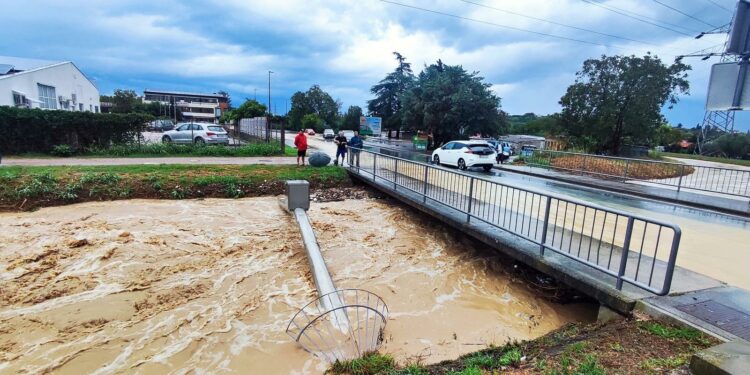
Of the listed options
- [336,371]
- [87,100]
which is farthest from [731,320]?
[87,100]

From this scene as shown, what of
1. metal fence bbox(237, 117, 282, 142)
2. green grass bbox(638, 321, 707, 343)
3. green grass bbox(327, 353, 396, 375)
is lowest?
green grass bbox(327, 353, 396, 375)

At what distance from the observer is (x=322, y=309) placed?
5410 mm

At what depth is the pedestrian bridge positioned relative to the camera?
4.21 metres

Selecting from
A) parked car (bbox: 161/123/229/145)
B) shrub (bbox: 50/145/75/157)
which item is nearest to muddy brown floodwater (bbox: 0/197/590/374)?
shrub (bbox: 50/145/75/157)

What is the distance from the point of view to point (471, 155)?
1930 cm

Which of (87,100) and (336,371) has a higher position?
(87,100)

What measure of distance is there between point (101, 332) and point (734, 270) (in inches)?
361

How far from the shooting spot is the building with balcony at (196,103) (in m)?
104

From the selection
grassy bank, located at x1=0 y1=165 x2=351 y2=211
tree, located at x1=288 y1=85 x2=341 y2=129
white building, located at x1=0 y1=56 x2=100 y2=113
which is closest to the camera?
grassy bank, located at x1=0 y1=165 x2=351 y2=211

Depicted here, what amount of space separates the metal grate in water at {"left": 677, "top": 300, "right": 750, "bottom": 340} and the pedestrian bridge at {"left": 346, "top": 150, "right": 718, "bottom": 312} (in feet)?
0.89

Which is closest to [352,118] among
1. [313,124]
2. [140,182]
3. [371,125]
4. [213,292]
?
[313,124]

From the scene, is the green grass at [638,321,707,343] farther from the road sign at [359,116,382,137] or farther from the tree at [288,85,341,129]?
the tree at [288,85,341,129]

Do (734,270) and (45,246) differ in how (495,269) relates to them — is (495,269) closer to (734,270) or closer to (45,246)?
(734,270)

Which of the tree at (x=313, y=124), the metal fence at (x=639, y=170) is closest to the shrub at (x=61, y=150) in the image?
the metal fence at (x=639, y=170)
